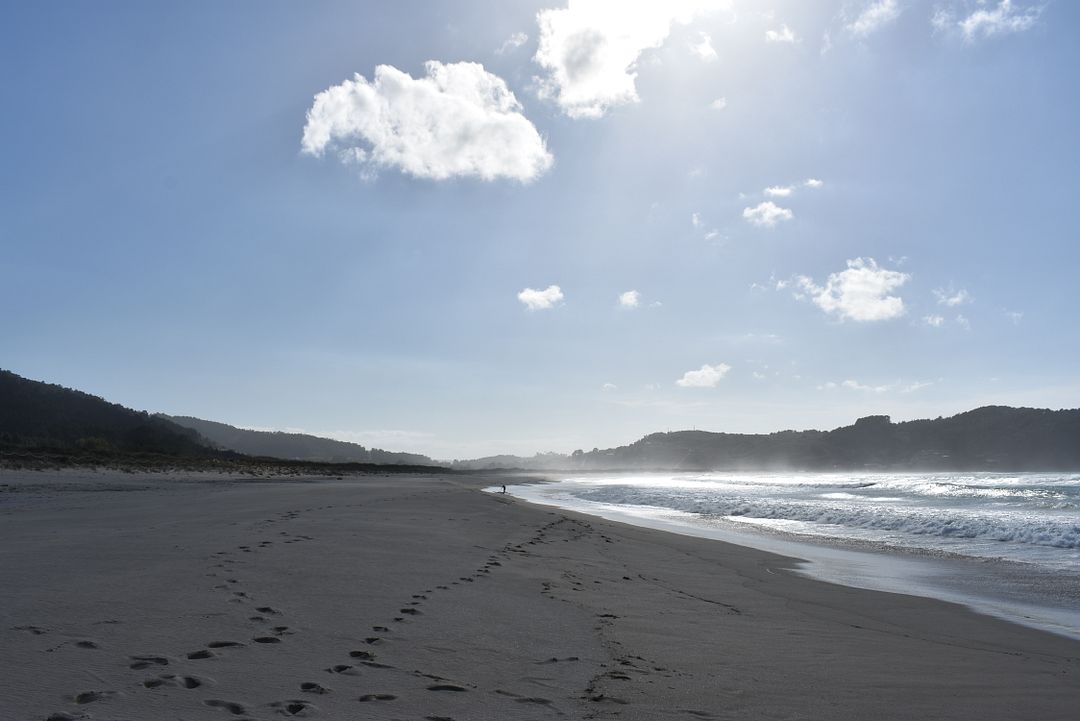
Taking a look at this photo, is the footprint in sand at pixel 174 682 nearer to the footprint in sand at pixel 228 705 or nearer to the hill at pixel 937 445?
the footprint in sand at pixel 228 705

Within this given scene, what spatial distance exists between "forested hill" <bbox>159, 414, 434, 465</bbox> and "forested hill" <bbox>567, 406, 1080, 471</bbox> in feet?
290

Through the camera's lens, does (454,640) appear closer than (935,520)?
Yes

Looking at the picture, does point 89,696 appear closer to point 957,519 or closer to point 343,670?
point 343,670

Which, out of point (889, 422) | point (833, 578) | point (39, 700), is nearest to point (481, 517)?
point (833, 578)

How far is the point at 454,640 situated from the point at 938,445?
4406 inches

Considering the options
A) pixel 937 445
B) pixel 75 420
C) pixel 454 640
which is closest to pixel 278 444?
pixel 75 420

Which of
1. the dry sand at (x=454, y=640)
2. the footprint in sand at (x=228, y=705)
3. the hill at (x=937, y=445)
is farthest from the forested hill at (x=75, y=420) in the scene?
the hill at (x=937, y=445)

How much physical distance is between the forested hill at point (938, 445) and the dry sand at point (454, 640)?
85982 millimetres

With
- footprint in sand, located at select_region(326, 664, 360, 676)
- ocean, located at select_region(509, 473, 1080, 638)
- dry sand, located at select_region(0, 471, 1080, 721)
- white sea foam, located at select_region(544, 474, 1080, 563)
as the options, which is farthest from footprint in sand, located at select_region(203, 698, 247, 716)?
white sea foam, located at select_region(544, 474, 1080, 563)

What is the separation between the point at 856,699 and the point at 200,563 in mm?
6612

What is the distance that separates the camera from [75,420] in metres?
58.7

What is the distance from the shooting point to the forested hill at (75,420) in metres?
53.3

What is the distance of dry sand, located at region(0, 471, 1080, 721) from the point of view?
11.3 feet

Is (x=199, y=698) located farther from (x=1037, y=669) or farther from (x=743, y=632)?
(x=1037, y=669)
